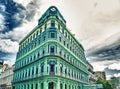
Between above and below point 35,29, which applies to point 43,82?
below

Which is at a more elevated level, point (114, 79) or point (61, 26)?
point (61, 26)

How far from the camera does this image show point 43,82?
31.4 meters

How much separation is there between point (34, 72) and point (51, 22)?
41.4ft

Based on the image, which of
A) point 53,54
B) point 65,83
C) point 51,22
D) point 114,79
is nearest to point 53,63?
point 53,54

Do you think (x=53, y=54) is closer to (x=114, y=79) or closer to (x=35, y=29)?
(x=35, y=29)

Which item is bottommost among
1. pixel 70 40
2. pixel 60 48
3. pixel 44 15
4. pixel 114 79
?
pixel 114 79

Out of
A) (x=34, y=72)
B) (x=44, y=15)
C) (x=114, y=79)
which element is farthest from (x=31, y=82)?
(x=114, y=79)

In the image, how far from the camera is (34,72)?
36.8 m

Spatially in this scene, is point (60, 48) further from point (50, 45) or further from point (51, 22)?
point (51, 22)

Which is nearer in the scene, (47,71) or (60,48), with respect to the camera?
(47,71)

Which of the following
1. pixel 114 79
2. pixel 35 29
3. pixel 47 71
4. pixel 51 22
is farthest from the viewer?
pixel 114 79

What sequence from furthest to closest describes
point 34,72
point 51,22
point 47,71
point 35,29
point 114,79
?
point 114,79 → point 35,29 → point 34,72 → point 51,22 → point 47,71

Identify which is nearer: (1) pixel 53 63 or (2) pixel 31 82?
(1) pixel 53 63

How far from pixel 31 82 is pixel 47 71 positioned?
27.4ft
